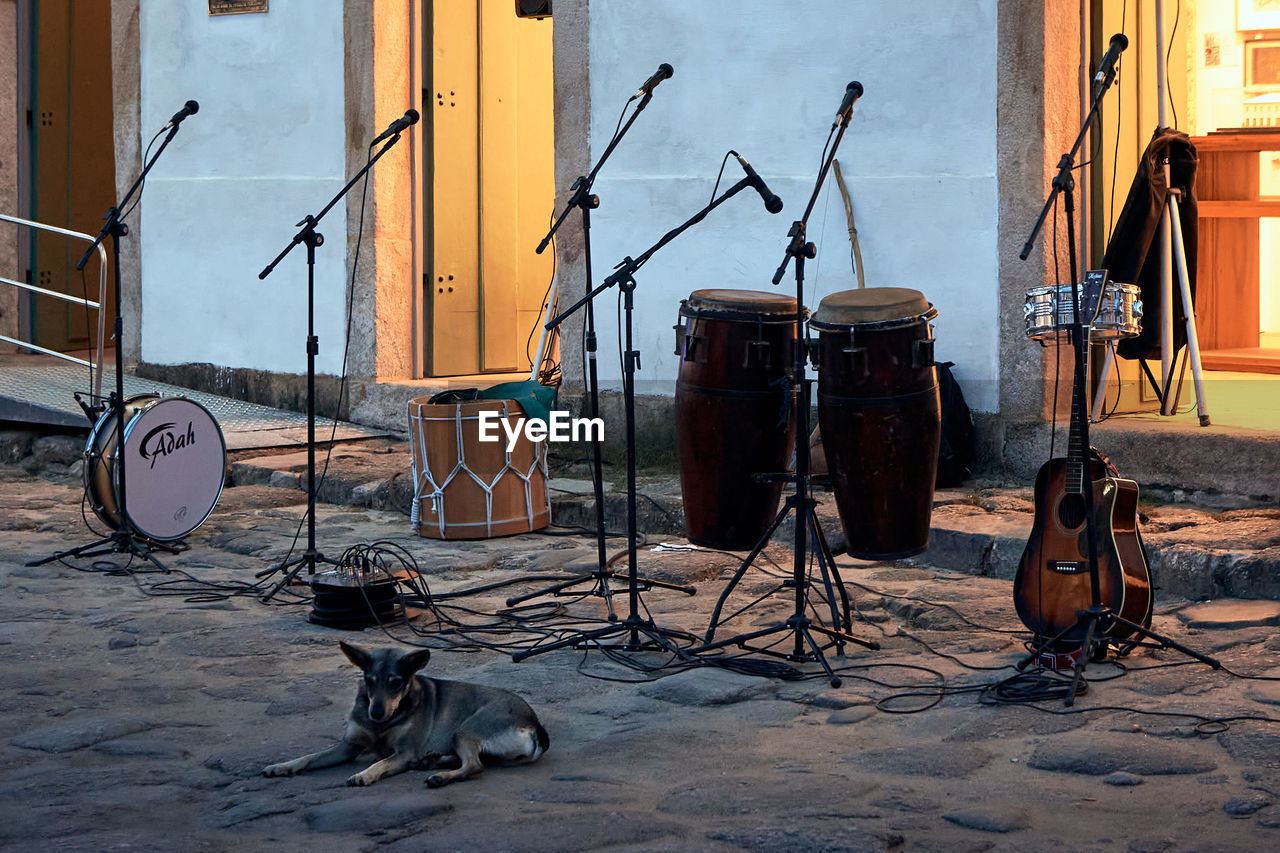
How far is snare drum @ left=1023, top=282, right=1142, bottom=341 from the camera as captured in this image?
5535 millimetres

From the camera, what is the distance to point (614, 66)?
7742mm

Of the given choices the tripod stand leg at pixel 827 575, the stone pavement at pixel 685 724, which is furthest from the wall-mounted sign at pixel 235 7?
the tripod stand leg at pixel 827 575

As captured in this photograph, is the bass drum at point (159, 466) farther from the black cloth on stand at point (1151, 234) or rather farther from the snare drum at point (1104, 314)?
the black cloth on stand at point (1151, 234)

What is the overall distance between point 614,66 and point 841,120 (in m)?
3.56

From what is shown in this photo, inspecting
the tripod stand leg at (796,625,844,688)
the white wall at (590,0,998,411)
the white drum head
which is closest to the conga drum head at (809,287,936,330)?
the tripod stand leg at (796,625,844,688)

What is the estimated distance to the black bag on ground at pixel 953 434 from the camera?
Answer: 21.7 feet

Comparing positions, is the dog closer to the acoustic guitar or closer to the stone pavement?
the stone pavement

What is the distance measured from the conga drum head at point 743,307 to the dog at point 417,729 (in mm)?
1640

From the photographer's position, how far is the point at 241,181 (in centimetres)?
924

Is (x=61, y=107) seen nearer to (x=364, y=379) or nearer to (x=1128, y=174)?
(x=364, y=379)

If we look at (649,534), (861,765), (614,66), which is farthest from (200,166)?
(861,765)

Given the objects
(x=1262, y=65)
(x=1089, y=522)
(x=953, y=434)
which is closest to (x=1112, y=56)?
(x=1089, y=522)

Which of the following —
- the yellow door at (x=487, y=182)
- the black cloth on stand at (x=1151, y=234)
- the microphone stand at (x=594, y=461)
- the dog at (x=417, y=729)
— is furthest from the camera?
the yellow door at (x=487, y=182)

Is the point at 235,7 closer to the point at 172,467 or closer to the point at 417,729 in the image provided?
the point at 172,467
